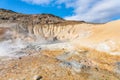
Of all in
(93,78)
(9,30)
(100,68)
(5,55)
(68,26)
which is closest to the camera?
(93,78)

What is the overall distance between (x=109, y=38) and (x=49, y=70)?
10564mm

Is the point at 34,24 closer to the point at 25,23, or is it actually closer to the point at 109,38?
the point at 25,23

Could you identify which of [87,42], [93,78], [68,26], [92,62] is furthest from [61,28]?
[93,78]

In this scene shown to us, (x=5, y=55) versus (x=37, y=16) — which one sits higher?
(x=37, y=16)

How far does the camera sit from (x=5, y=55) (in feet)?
104

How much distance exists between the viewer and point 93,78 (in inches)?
933

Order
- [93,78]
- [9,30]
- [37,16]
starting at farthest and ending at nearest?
[37,16], [9,30], [93,78]

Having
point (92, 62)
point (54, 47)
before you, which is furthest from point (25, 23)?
point (92, 62)

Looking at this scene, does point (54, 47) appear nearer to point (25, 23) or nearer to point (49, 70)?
point (49, 70)

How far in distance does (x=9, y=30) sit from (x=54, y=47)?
16578mm

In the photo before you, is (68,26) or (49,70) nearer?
(49,70)

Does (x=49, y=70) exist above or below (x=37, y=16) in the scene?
below

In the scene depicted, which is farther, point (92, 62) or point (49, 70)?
point (92, 62)

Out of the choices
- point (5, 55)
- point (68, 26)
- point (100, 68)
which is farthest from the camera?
point (68, 26)
